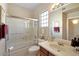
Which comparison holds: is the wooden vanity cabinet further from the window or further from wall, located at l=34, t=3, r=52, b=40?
the window

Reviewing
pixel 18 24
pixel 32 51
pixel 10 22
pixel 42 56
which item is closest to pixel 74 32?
pixel 42 56

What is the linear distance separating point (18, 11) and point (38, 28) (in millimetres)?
465

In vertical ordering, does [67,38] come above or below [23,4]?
below

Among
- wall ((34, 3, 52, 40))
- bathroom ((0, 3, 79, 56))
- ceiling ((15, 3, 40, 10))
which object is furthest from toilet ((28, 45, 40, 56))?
ceiling ((15, 3, 40, 10))

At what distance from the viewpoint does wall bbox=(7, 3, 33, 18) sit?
4.98ft

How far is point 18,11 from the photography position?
155 cm

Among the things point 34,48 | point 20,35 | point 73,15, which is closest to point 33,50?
point 34,48

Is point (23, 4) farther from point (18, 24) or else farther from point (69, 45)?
point (69, 45)

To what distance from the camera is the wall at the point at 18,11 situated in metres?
1.52

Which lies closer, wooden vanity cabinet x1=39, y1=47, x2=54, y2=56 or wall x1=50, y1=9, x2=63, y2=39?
wooden vanity cabinet x1=39, y1=47, x2=54, y2=56

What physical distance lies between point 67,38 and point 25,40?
0.75m

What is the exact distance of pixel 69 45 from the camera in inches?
63.2

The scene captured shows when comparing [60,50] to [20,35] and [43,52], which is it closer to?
[43,52]

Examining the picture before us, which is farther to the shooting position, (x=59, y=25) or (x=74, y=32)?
(x=59, y=25)
